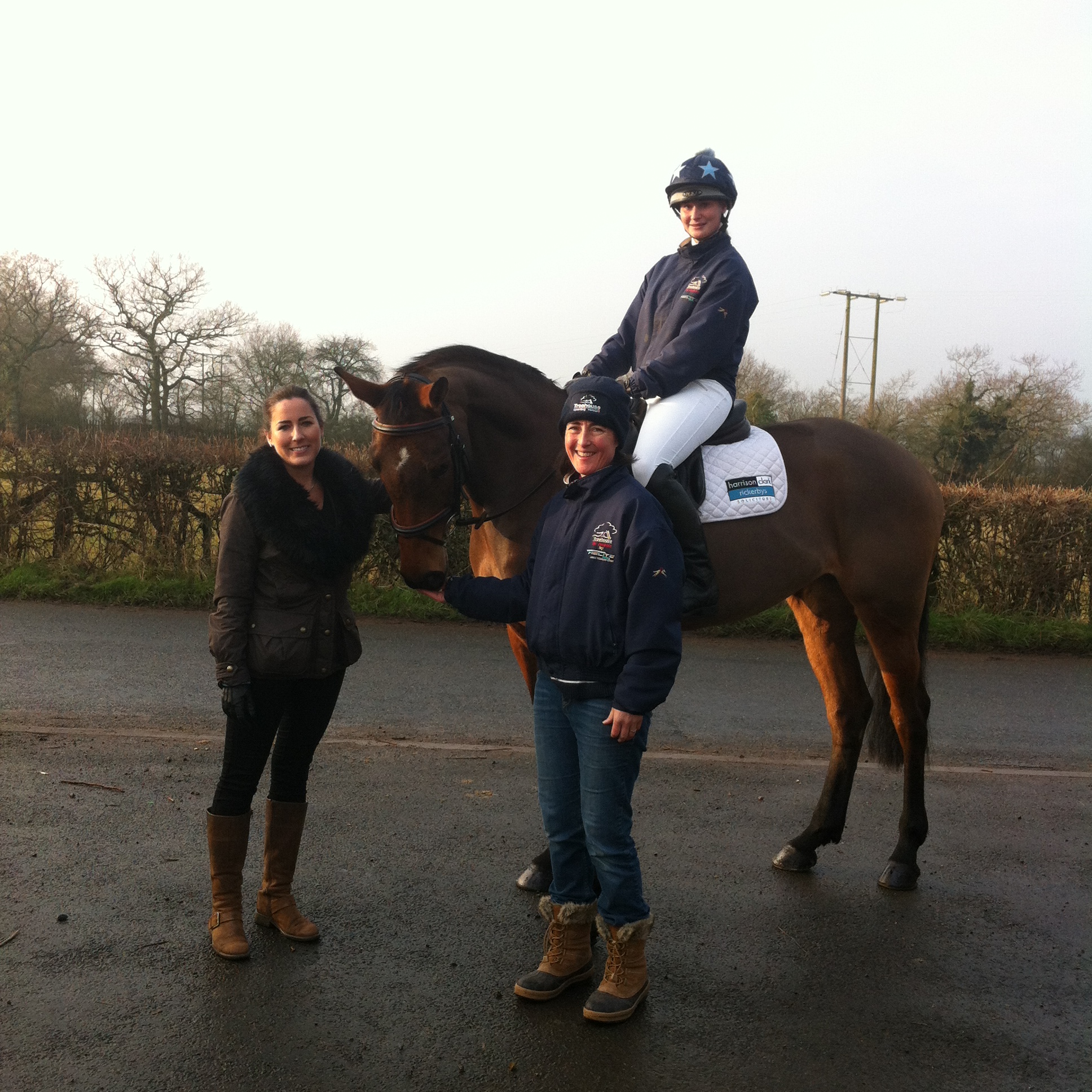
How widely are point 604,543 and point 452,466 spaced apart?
91cm

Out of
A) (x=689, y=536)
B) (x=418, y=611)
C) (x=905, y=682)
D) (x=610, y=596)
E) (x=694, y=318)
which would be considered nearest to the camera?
(x=610, y=596)

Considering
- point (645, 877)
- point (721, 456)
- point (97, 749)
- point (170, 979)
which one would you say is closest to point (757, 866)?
point (645, 877)

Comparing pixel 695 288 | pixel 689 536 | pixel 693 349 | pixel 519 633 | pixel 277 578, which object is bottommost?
pixel 519 633

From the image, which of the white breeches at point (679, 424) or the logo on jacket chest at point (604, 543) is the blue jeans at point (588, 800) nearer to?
the logo on jacket chest at point (604, 543)

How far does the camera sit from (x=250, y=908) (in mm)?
4051

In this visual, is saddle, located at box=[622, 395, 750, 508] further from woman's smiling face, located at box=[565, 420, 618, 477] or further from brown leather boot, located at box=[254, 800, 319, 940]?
brown leather boot, located at box=[254, 800, 319, 940]

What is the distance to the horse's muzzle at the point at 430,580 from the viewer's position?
3.74 m

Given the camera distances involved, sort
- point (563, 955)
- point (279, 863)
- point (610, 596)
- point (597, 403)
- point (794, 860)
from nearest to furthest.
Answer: point (610, 596), point (597, 403), point (563, 955), point (279, 863), point (794, 860)

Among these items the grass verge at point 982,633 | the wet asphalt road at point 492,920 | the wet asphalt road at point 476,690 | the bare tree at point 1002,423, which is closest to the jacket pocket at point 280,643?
the wet asphalt road at point 492,920

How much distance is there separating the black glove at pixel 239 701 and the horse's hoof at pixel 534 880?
148 centimetres

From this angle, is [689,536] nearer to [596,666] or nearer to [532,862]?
[596,666]

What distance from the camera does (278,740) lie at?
3926 millimetres

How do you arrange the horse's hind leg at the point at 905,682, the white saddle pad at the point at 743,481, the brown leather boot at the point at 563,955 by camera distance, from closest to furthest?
1. the brown leather boot at the point at 563,955
2. the white saddle pad at the point at 743,481
3. the horse's hind leg at the point at 905,682

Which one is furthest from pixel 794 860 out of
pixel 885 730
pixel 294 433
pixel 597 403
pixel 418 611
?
pixel 418 611
